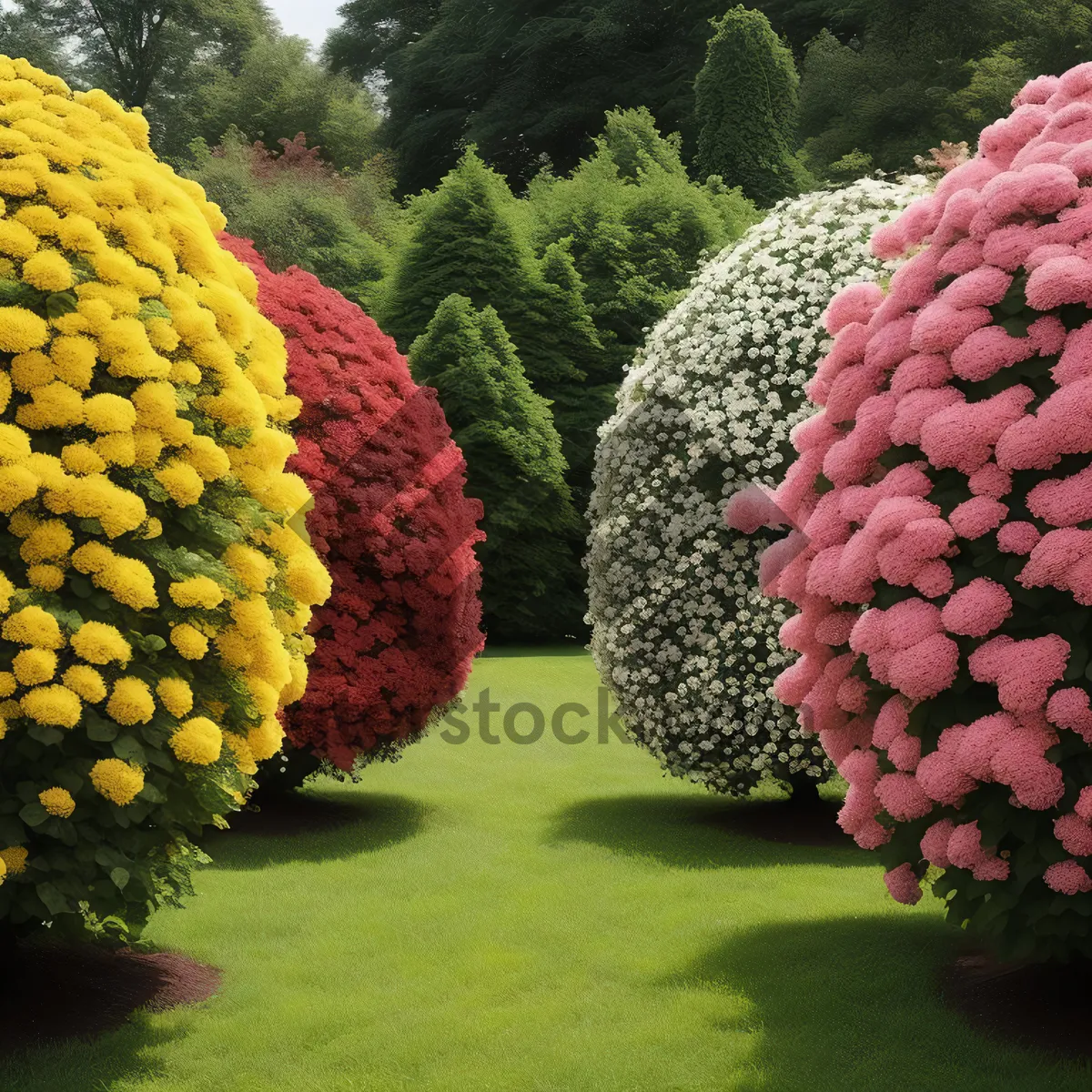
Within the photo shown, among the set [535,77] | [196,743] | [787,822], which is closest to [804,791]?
[787,822]

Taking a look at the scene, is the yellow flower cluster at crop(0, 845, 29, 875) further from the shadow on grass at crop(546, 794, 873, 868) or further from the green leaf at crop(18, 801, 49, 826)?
the shadow on grass at crop(546, 794, 873, 868)

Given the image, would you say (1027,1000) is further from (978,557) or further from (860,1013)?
(978,557)

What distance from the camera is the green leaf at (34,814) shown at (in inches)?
182

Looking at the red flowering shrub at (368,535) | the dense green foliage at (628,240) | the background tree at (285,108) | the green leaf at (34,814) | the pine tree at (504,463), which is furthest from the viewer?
the background tree at (285,108)

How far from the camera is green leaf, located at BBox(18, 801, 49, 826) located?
15.1 feet

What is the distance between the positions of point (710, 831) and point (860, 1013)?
146 inches

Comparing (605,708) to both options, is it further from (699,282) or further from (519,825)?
(699,282)

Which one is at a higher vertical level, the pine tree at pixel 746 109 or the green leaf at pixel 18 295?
the pine tree at pixel 746 109

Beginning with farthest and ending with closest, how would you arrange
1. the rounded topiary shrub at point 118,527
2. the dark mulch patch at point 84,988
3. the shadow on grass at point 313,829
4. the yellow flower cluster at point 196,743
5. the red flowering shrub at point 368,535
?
the red flowering shrub at point 368,535 < the shadow on grass at point 313,829 < the dark mulch patch at point 84,988 < the yellow flower cluster at point 196,743 < the rounded topiary shrub at point 118,527

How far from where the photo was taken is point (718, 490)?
27.8 ft

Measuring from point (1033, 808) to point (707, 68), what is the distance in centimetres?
3343

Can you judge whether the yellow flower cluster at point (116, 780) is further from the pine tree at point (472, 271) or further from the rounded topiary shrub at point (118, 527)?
the pine tree at point (472, 271)

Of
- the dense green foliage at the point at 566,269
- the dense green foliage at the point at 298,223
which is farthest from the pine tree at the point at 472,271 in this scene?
the dense green foliage at the point at 298,223

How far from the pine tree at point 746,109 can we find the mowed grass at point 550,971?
28325 mm
